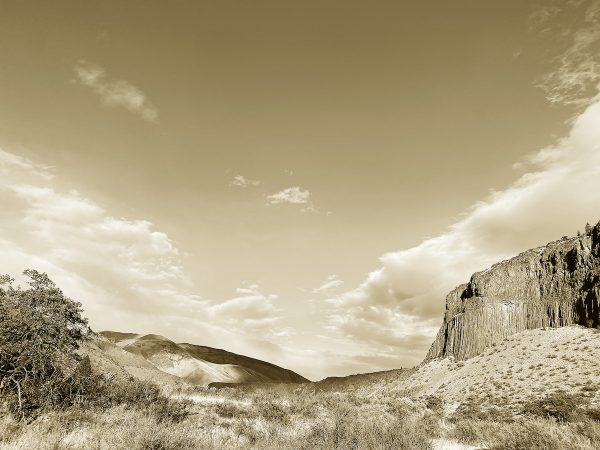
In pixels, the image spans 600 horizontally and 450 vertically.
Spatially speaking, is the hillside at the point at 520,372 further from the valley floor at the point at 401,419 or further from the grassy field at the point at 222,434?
the grassy field at the point at 222,434

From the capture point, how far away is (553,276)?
69.8 metres

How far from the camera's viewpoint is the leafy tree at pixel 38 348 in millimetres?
12680

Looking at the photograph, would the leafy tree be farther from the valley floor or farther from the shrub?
the shrub

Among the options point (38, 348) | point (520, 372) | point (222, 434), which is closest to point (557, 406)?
point (520, 372)

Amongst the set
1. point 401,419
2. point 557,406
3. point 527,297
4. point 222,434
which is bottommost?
point 222,434

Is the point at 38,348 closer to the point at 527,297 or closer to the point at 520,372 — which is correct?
the point at 520,372

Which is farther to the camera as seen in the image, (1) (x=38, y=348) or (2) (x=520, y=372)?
(2) (x=520, y=372)

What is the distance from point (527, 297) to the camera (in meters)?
71.3

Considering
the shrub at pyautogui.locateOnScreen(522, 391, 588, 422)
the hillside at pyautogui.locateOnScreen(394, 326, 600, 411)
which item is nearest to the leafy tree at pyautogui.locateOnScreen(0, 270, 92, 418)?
the shrub at pyautogui.locateOnScreen(522, 391, 588, 422)

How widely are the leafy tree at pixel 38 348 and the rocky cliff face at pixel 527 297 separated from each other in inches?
2656

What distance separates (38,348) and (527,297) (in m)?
79.7

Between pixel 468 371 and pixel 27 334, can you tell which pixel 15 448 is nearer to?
pixel 27 334

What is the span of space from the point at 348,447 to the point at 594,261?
230 feet

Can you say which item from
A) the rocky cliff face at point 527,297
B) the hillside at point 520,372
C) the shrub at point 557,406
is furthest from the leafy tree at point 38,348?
the rocky cliff face at point 527,297
